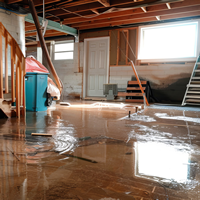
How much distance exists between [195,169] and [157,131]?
4.06 ft

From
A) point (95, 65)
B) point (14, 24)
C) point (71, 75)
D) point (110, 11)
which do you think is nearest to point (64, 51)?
point (71, 75)

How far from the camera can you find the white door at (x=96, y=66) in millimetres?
8656

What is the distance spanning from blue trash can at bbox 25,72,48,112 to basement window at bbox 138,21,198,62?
476 cm

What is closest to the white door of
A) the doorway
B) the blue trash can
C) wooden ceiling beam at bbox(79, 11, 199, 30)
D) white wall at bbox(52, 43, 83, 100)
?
the doorway

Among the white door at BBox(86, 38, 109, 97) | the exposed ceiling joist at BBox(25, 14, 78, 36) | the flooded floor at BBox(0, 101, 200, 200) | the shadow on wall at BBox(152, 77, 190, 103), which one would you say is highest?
the exposed ceiling joist at BBox(25, 14, 78, 36)

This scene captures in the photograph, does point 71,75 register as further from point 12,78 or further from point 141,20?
point 12,78

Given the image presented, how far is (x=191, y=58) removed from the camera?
6.96 metres

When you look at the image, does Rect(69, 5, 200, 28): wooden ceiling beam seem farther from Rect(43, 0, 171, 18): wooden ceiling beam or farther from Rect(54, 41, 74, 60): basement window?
Rect(54, 41, 74, 60): basement window

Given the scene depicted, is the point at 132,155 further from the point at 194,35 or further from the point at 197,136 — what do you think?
the point at 194,35

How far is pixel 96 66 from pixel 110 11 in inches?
109

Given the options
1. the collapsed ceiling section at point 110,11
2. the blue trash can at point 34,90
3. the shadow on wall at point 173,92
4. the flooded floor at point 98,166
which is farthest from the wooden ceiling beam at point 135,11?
the flooded floor at point 98,166

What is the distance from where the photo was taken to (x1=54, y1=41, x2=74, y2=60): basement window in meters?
9.54

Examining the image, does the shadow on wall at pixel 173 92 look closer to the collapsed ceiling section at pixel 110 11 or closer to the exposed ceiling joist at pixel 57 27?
the collapsed ceiling section at pixel 110 11

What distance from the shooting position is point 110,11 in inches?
258
